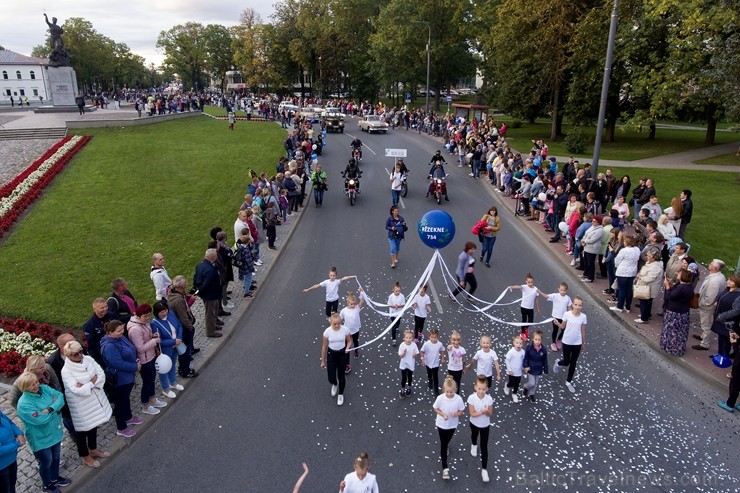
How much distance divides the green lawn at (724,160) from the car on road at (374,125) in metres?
23.3

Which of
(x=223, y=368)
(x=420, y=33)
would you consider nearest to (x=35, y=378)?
(x=223, y=368)

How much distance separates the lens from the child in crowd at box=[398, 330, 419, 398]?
26.2ft

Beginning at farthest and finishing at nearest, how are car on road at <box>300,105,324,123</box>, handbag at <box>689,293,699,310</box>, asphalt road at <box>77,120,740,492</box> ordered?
1. car on road at <box>300,105,324,123</box>
2. handbag at <box>689,293,699,310</box>
3. asphalt road at <box>77,120,740,492</box>

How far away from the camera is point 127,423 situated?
757cm

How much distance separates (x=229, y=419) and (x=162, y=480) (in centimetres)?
140

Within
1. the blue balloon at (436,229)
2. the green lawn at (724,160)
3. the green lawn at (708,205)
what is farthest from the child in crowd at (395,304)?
the green lawn at (724,160)

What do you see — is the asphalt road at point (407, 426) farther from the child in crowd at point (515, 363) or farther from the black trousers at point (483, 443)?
the child in crowd at point (515, 363)

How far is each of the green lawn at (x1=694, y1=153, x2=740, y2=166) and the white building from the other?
104m

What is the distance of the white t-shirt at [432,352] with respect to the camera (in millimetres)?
8078

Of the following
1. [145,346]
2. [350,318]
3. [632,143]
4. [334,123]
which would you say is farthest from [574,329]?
[334,123]

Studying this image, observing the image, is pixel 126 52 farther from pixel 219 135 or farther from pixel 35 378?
pixel 35 378

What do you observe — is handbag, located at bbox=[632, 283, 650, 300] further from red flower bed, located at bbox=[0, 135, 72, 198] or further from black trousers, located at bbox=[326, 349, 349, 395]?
red flower bed, located at bbox=[0, 135, 72, 198]

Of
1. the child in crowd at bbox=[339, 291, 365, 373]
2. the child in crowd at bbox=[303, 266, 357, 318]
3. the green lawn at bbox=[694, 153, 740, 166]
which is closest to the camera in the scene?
the child in crowd at bbox=[339, 291, 365, 373]

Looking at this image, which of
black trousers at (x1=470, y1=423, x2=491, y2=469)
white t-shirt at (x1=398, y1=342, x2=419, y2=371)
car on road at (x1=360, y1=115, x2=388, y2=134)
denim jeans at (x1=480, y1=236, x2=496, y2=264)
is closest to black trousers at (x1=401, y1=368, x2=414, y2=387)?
white t-shirt at (x1=398, y1=342, x2=419, y2=371)
